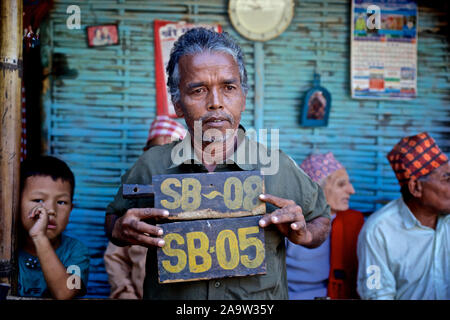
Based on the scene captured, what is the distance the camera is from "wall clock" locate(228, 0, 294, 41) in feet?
13.9

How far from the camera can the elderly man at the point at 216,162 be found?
204 centimetres

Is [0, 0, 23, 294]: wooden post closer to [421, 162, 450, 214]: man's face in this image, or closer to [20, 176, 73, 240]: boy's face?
[20, 176, 73, 240]: boy's face

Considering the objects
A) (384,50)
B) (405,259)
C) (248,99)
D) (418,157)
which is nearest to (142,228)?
(405,259)

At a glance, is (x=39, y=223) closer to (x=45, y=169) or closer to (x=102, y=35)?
(x=45, y=169)

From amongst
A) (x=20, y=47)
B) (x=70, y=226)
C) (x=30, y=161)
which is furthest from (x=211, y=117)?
(x=70, y=226)

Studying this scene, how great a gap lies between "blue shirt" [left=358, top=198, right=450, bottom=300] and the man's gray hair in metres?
1.97

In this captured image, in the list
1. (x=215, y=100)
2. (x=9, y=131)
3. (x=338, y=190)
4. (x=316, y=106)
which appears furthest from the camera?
(x=316, y=106)

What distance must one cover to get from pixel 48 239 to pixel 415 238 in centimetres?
277

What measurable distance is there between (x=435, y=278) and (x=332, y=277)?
84 cm

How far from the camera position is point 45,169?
9.96ft

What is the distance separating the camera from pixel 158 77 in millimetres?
4305

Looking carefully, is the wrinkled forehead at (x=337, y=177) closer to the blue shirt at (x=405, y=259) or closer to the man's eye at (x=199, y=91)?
the blue shirt at (x=405, y=259)

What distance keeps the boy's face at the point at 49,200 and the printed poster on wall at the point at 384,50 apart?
299 centimetres

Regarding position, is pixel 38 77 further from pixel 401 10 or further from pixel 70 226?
pixel 401 10
